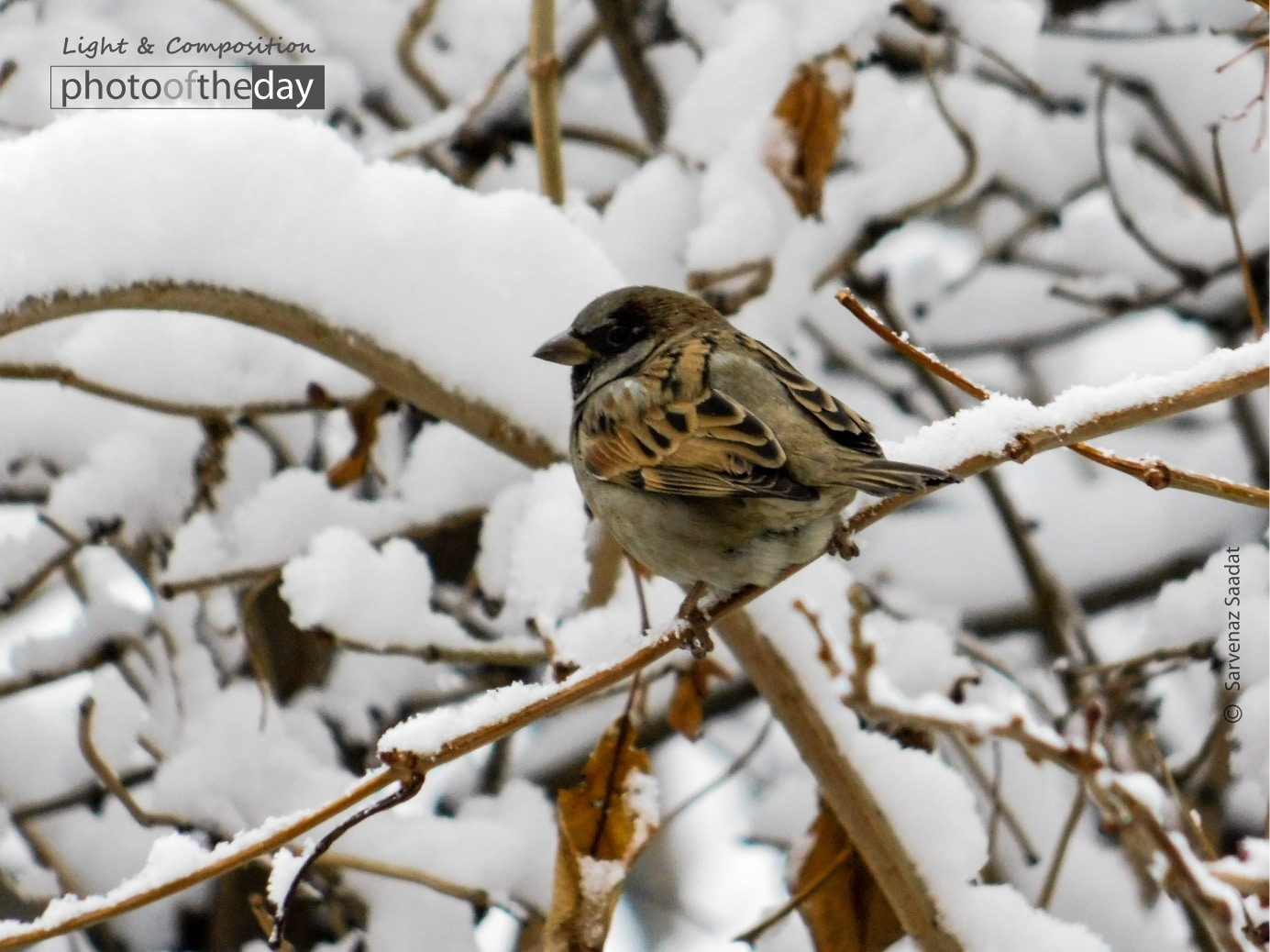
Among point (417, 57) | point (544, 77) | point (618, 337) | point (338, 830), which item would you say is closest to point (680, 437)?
point (618, 337)

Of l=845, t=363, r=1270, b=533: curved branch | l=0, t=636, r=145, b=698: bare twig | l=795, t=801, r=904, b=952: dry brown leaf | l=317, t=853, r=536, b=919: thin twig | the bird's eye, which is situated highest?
the bird's eye

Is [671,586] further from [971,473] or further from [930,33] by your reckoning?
[930,33]

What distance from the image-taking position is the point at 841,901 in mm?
2684

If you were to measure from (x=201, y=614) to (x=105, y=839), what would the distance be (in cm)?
58

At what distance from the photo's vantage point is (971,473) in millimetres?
1921

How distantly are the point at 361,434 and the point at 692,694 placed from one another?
88cm

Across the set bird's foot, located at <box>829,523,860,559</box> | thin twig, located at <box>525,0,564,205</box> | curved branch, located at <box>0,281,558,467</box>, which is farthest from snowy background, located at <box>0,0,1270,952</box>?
thin twig, located at <box>525,0,564,205</box>

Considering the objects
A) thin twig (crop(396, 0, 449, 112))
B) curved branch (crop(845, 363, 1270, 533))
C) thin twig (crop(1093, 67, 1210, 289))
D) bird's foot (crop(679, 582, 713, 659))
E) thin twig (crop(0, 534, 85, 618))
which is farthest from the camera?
thin twig (crop(1093, 67, 1210, 289))

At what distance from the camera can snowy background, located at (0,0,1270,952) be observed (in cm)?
252

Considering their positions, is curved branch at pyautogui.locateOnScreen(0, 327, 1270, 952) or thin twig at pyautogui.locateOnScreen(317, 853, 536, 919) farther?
thin twig at pyautogui.locateOnScreen(317, 853, 536, 919)

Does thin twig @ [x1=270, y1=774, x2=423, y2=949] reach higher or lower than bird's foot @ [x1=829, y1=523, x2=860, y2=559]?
lower

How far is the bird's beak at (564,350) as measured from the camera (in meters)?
2.84

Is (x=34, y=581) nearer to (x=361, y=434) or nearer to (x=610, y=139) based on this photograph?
(x=361, y=434)

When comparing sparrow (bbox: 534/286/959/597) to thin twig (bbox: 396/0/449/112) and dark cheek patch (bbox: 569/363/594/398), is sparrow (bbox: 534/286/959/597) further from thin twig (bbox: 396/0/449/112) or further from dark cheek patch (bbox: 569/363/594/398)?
thin twig (bbox: 396/0/449/112)
